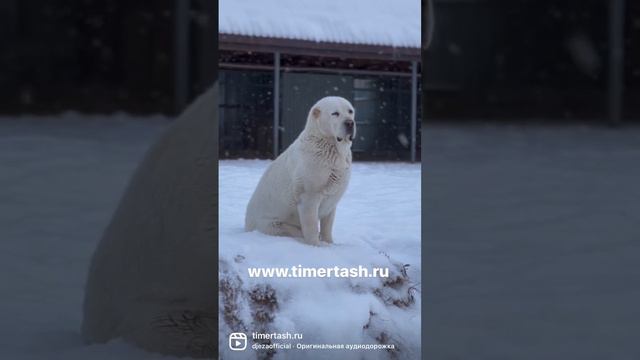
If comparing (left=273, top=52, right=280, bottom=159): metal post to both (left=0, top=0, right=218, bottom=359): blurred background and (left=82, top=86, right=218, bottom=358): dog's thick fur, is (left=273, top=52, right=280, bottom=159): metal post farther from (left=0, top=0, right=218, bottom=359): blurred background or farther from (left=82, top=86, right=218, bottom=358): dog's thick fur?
(left=0, top=0, right=218, bottom=359): blurred background

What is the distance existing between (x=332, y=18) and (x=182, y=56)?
66cm

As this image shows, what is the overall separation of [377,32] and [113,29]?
0.84m

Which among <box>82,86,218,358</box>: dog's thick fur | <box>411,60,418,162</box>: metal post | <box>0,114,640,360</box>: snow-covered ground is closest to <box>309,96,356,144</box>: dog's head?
<box>411,60,418,162</box>: metal post

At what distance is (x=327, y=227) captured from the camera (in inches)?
56.2

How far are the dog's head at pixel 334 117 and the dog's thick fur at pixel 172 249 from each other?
253 millimetres

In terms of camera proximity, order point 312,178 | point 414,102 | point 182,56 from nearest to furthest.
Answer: point 414,102 → point 312,178 → point 182,56

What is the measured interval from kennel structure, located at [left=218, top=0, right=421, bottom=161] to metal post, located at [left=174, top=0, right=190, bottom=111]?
535mm

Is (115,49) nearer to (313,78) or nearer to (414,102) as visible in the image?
(313,78)

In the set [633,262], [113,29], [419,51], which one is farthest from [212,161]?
[633,262]

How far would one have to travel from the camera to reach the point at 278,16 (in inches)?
54.3

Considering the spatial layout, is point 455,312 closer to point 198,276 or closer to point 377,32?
point 198,276

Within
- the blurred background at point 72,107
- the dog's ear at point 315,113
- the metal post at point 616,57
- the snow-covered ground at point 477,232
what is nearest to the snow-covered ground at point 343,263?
the dog's ear at point 315,113

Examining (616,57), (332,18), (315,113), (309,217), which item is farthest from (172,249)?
(616,57)

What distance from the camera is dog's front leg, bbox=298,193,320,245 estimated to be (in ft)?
4.75
